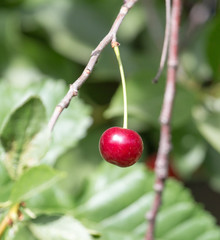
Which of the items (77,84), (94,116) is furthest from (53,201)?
(77,84)

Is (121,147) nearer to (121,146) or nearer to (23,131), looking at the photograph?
(121,146)

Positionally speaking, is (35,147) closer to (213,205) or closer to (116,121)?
(116,121)

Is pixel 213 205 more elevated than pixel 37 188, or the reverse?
pixel 213 205

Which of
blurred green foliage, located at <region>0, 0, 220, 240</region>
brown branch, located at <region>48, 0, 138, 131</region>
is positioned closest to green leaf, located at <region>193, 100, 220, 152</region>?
blurred green foliage, located at <region>0, 0, 220, 240</region>

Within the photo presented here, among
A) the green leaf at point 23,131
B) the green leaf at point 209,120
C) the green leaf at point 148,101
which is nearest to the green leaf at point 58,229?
the green leaf at point 23,131

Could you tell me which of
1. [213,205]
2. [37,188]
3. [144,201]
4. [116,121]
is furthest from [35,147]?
[213,205]

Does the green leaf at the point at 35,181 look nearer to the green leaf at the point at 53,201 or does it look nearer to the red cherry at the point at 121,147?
the red cherry at the point at 121,147

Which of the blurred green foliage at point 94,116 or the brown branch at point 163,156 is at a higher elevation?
the blurred green foliage at point 94,116
